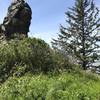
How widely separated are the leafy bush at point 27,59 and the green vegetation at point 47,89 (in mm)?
1185

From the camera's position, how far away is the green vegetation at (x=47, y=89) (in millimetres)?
14705

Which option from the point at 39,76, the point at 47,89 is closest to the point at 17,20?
the point at 39,76

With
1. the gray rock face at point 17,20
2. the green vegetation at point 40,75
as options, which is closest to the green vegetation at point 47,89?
the green vegetation at point 40,75

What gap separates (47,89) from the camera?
15.8 m

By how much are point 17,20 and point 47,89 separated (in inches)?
412

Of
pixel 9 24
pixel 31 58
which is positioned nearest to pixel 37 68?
pixel 31 58

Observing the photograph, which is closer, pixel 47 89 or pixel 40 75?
pixel 47 89

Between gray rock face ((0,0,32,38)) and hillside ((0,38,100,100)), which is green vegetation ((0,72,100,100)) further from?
gray rock face ((0,0,32,38))

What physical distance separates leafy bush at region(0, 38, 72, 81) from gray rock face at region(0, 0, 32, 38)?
2.73 metres

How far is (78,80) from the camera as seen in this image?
19.4 meters

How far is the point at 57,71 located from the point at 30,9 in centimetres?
656

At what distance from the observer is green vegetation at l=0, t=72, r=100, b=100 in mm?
14705

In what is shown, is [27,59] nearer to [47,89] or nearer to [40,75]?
[40,75]

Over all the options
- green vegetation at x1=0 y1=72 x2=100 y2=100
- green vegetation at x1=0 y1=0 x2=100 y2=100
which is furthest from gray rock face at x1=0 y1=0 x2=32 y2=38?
green vegetation at x1=0 y1=72 x2=100 y2=100
